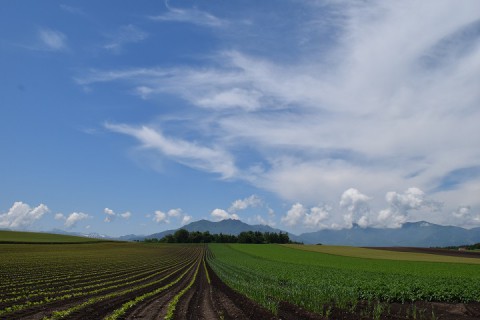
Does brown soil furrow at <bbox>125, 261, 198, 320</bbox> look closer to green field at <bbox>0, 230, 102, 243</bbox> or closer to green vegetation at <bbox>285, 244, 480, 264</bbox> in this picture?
green vegetation at <bbox>285, 244, 480, 264</bbox>

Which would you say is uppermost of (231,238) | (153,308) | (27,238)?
(231,238)

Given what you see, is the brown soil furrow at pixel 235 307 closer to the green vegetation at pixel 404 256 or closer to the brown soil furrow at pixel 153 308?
the brown soil furrow at pixel 153 308

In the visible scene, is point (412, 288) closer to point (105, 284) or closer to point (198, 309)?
point (198, 309)

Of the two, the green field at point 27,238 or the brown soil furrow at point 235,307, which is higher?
the green field at point 27,238

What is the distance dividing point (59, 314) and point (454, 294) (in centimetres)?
2230

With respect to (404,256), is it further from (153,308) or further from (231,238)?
(231,238)

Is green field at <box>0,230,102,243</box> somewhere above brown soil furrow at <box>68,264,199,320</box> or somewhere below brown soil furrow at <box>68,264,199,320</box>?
above

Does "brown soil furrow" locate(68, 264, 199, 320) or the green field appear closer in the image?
"brown soil furrow" locate(68, 264, 199, 320)

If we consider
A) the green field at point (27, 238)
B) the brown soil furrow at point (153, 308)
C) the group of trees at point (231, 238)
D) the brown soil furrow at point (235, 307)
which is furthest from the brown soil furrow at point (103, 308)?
the group of trees at point (231, 238)

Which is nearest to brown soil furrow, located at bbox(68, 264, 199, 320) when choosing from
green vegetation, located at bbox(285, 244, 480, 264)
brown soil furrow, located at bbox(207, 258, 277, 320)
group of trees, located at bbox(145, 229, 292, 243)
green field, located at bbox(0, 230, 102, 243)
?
brown soil furrow, located at bbox(207, 258, 277, 320)

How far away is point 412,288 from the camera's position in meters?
24.5

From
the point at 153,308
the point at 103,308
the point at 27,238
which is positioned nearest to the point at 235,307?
the point at 153,308

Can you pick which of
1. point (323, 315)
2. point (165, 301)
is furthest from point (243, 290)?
point (323, 315)

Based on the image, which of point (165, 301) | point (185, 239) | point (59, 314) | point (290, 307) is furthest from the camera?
point (185, 239)
